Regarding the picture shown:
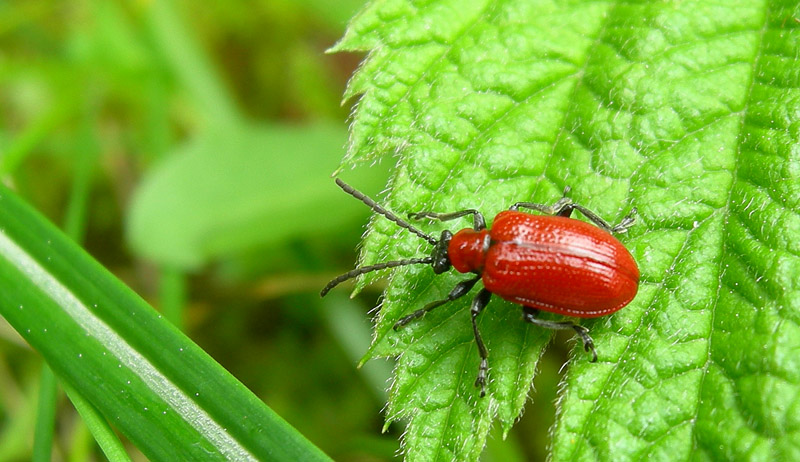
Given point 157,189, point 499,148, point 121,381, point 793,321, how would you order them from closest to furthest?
point 793,321, point 121,381, point 499,148, point 157,189

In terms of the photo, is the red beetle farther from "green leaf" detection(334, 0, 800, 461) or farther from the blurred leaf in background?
the blurred leaf in background

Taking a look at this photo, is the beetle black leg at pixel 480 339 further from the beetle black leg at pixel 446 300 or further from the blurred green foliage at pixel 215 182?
the blurred green foliage at pixel 215 182

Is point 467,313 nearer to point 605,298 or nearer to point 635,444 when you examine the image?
point 605,298

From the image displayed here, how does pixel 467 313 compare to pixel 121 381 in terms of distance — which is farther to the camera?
pixel 467 313

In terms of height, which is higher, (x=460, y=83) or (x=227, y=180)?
(x=460, y=83)

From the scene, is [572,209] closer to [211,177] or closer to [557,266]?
[557,266]

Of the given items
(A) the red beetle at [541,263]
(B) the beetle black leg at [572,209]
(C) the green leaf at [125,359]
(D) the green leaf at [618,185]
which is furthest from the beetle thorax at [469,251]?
(C) the green leaf at [125,359]

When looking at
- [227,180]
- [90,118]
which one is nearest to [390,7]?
[227,180]
